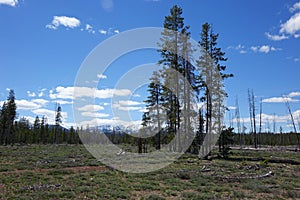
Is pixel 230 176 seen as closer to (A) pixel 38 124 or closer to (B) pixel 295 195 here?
(B) pixel 295 195

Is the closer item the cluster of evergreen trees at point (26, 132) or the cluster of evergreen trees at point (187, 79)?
the cluster of evergreen trees at point (187, 79)

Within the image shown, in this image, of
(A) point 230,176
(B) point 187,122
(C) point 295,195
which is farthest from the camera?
(B) point 187,122

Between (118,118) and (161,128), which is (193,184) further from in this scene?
(161,128)

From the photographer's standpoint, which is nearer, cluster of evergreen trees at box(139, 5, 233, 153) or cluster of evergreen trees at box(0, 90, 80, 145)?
cluster of evergreen trees at box(139, 5, 233, 153)

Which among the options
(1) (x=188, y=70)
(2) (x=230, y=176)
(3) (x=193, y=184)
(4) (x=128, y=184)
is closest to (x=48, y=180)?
(4) (x=128, y=184)

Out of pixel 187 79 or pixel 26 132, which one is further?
pixel 26 132

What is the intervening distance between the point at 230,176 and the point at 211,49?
1626cm

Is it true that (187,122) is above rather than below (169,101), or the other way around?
below

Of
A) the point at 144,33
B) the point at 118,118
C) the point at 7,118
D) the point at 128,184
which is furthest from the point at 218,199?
the point at 7,118

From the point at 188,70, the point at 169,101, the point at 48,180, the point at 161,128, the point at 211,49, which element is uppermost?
the point at 211,49

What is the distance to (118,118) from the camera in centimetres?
2088

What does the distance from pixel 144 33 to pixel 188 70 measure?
9500 millimetres

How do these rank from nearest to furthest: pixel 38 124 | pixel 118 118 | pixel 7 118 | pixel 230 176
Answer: pixel 230 176 → pixel 118 118 → pixel 7 118 → pixel 38 124

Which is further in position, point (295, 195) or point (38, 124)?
point (38, 124)
